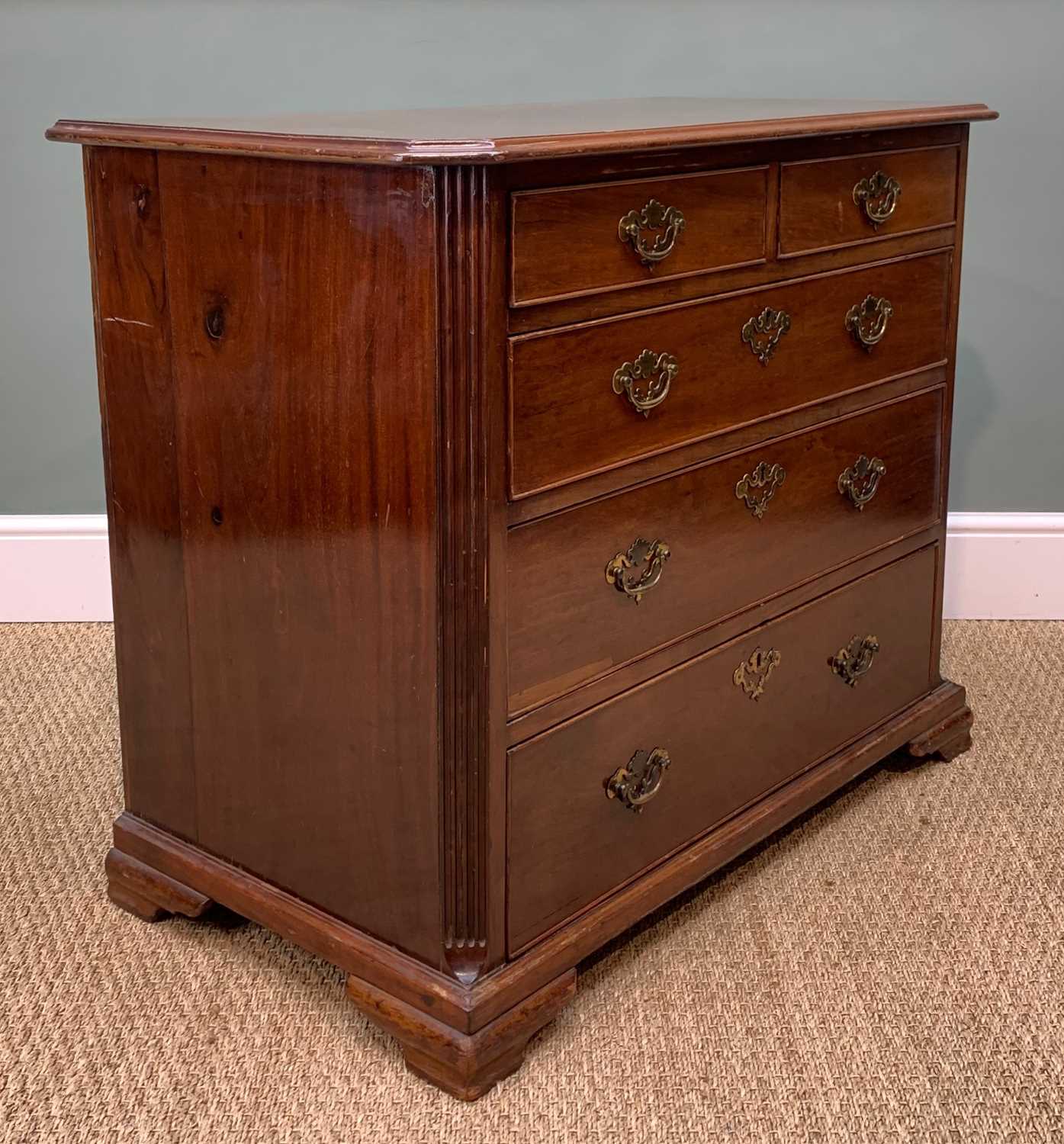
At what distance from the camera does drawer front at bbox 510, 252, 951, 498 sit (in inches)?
54.2

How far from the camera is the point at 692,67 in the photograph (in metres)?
2.45

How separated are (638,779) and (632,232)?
581 millimetres

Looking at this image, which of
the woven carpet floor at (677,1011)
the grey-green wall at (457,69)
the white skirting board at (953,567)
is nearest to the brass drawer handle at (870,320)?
the woven carpet floor at (677,1011)

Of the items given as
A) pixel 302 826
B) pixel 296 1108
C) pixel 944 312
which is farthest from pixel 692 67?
pixel 296 1108

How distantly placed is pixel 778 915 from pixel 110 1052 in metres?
0.77

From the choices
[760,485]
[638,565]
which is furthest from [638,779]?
[760,485]

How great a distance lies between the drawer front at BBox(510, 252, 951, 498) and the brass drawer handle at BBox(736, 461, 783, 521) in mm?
67

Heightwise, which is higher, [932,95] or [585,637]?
[932,95]

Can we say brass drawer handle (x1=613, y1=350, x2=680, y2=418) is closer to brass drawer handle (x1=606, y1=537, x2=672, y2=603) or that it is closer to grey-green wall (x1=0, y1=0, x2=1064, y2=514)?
brass drawer handle (x1=606, y1=537, x2=672, y2=603)

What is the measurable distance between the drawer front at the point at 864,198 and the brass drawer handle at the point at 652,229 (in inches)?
8.0

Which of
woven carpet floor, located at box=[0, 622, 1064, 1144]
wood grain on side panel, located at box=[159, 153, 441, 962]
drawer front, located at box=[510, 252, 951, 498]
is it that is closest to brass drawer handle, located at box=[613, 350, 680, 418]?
drawer front, located at box=[510, 252, 951, 498]

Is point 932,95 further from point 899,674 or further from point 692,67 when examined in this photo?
point 899,674

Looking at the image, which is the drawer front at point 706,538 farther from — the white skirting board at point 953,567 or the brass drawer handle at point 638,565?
the white skirting board at point 953,567

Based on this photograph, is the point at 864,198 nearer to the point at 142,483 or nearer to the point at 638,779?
the point at 638,779
